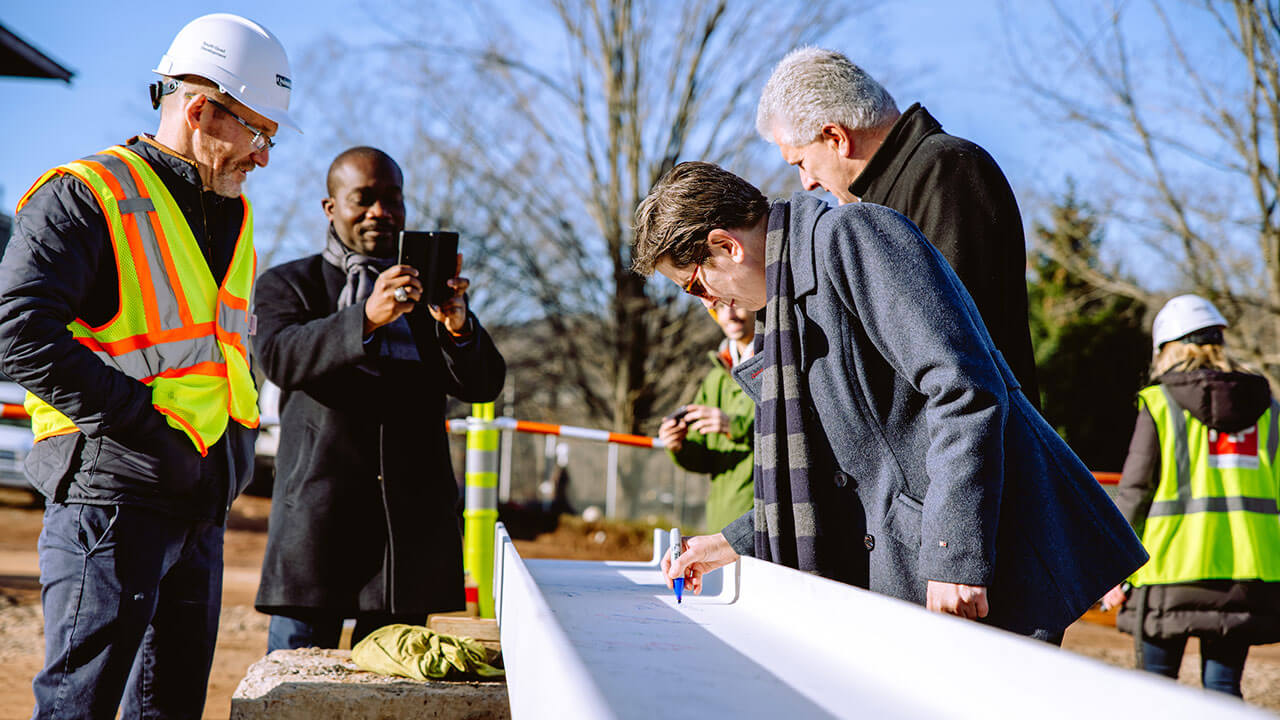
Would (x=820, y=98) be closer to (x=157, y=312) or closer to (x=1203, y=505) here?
(x=157, y=312)

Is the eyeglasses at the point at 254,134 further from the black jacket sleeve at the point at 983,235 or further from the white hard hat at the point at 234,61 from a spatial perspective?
the black jacket sleeve at the point at 983,235

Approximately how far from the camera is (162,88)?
264cm

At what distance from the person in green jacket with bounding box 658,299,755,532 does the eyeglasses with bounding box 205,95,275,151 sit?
2279 mm

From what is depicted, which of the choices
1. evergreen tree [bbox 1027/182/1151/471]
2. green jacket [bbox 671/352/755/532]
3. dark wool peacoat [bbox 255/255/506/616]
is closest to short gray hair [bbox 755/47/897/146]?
dark wool peacoat [bbox 255/255/506/616]

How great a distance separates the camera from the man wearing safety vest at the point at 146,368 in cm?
219

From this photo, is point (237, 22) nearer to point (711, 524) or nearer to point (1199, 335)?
point (711, 524)

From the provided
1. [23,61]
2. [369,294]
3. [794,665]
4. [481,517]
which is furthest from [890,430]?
[23,61]

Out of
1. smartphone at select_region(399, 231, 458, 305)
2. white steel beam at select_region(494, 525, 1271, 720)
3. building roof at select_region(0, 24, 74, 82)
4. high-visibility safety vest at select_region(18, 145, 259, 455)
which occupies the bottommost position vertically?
white steel beam at select_region(494, 525, 1271, 720)

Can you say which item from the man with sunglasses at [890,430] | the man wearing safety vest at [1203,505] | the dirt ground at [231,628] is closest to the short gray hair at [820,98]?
the man with sunglasses at [890,430]

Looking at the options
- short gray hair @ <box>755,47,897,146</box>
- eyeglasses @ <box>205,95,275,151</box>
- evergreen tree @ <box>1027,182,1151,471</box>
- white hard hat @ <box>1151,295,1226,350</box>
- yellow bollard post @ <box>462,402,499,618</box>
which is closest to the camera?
eyeglasses @ <box>205,95,275,151</box>

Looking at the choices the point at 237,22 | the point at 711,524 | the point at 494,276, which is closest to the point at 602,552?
the point at 494,276

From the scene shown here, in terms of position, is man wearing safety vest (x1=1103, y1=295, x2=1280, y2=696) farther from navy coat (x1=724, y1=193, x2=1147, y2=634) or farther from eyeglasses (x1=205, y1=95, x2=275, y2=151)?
eyeglasses (x1=205, y1=95, x2=275, y2=151)

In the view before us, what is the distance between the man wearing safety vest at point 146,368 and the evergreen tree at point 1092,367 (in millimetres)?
14830

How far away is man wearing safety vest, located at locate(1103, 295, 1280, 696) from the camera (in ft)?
13.8
